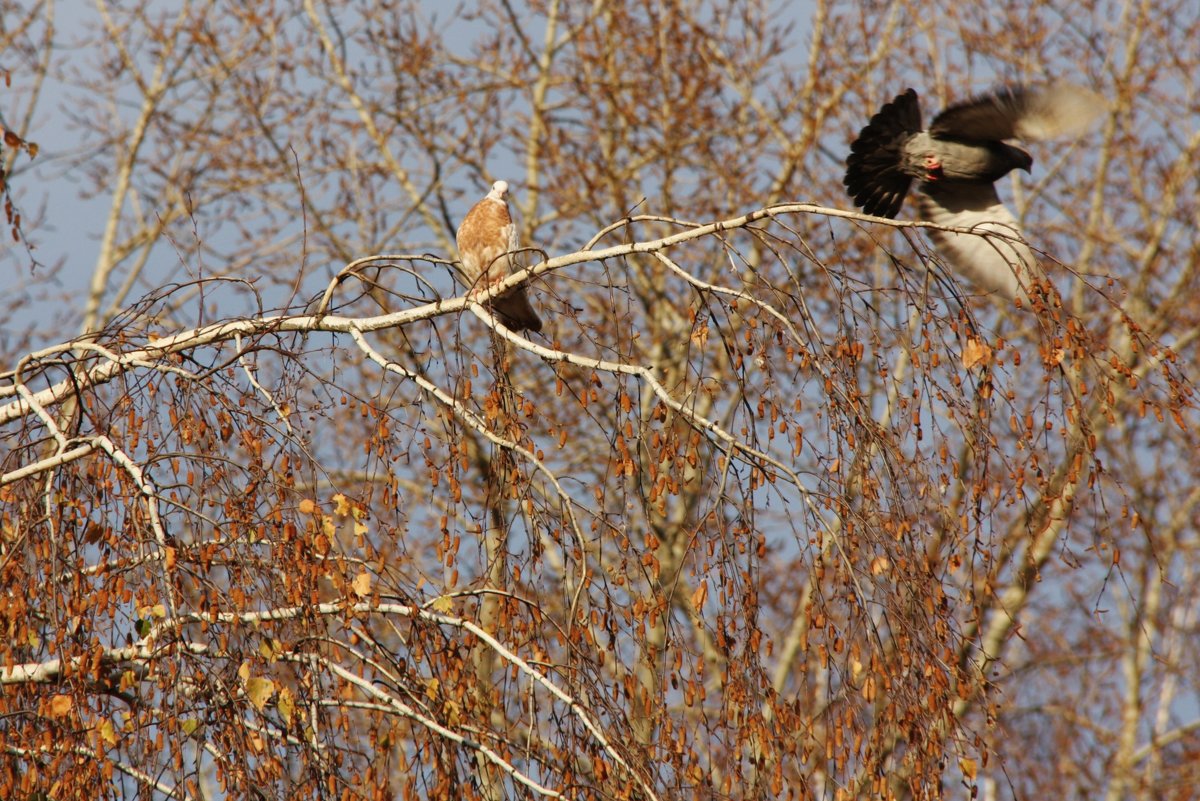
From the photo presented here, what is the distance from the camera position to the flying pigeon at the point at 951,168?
5.47 m

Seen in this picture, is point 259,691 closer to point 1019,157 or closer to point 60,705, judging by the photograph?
point 60,705

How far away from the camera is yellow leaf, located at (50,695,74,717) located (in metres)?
2.72

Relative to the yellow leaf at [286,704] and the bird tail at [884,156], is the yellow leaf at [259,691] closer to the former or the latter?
the yellow leaf at [286,704]

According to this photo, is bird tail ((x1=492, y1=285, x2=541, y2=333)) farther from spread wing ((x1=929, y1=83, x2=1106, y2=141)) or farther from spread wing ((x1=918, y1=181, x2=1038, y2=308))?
spread wing ((x1=929, y1=83, x2=1106, y2=141))

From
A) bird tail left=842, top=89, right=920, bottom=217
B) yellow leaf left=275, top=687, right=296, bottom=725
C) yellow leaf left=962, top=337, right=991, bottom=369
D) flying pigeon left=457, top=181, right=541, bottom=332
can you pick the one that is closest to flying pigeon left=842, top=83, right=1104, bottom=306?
bird tail left=842, top=89, right=920, bottom=217

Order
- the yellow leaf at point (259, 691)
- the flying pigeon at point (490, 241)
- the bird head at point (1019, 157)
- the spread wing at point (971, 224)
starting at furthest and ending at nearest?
the bird head at point (1019, 157) < the spread wing at point (971, 224) < the flying pigeon at point (490, 241) < the yellow leaf at point (259, 691)

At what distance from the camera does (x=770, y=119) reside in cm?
1009

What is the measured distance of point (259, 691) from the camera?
2689mm

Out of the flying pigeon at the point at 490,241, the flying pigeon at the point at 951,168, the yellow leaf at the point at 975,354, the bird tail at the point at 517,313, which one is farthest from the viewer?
the flying pigeon at the point at 951,168

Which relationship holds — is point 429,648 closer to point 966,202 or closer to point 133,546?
point 133,546

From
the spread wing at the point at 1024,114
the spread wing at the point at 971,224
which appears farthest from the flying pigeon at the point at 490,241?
the spread wing at the point at 1024,114

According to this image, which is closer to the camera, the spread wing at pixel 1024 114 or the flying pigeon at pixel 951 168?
the spread wing at pixel 1024 114

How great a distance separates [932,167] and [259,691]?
3.97 m

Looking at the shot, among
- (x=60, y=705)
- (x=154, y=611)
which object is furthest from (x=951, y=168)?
(x=60, y=705)
